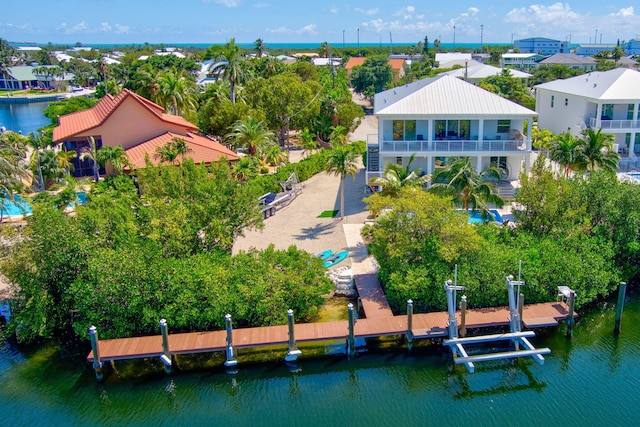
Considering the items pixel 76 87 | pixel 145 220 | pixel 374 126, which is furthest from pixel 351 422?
pixel 76 87

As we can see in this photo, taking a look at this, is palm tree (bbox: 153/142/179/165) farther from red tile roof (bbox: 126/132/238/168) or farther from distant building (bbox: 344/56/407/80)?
distant building (bbox: 344/56/407/80)

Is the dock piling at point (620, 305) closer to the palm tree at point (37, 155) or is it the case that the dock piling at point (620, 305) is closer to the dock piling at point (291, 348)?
the dock piling at point (291, 348)

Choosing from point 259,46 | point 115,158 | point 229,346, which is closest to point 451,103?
point 115,158

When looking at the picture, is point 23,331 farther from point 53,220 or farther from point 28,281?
point 53,220

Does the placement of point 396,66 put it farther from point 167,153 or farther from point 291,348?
point 291,348

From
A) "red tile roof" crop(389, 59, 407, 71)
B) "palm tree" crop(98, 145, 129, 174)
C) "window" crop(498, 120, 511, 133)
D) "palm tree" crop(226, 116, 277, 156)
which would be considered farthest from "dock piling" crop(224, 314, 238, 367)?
"red tile roof" crop(389, 59, 407, 71)

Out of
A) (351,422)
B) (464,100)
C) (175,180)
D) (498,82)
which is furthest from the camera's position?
(498,82)
